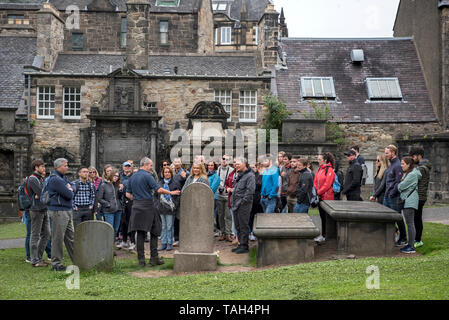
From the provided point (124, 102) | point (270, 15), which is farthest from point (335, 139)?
point (124, 102)

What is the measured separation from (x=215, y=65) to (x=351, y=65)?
750cm

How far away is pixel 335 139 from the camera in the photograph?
1040 inches

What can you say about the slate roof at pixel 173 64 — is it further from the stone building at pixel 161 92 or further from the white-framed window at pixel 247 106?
the white-framed window at pixel 247 106

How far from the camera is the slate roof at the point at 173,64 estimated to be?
29.5 metres

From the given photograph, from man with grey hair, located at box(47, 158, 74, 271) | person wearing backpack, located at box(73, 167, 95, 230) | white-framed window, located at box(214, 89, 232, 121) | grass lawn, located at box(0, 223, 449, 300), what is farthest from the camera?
white-framed window, located at box(214, 89, 232, 121)

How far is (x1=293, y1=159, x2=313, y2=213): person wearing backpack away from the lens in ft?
39.5

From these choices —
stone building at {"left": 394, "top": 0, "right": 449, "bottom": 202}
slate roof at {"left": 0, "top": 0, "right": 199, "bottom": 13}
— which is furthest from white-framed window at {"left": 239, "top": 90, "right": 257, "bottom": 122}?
slate roof at {"left": 0, "top": 0, "right": 199, "bottom": 13}

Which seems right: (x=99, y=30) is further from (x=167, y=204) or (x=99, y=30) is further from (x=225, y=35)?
(x=167, y=204)

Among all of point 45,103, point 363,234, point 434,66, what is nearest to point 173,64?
point 45,103

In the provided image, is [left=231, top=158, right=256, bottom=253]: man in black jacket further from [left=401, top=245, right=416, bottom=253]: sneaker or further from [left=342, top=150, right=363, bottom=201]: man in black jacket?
[left=401, top=245, right=416, bottom=253]: sneaker

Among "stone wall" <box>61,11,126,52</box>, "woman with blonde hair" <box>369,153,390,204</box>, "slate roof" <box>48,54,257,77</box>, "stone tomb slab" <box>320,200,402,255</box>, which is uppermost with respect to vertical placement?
Result: "stone wall" <box>61,11,126,52</box>

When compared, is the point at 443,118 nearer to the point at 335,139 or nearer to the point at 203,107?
the point at 335,139

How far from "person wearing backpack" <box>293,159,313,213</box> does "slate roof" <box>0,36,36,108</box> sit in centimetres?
1925

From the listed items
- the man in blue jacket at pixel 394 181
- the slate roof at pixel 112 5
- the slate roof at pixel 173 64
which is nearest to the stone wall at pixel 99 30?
the slate roof at pixel 112 5
